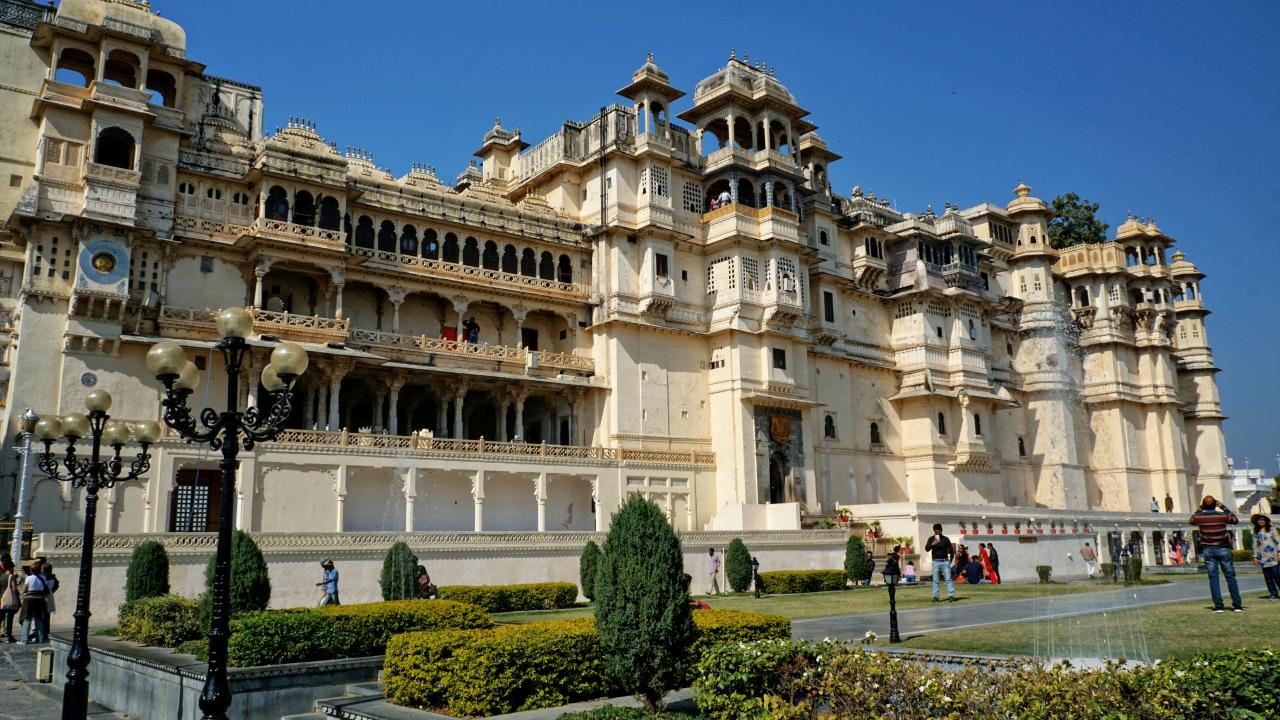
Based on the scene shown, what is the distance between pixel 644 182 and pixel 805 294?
32.0ft

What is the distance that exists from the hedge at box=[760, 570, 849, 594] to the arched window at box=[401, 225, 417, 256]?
771 inches

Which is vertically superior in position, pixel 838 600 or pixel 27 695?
pixel 838 600

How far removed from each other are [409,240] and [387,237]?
Result: 1.08 metres

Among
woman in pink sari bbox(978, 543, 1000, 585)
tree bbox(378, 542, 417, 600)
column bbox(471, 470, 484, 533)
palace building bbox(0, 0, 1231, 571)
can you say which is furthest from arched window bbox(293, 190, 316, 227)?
woman in pink sari bbox(978, 543, 1000, 585)

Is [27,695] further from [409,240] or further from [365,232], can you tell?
[409,240]

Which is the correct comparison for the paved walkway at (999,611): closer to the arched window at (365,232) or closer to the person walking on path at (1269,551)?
the person walking on path at (1269,551)

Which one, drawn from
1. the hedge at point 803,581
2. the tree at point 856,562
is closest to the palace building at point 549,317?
the tree at point 856,562

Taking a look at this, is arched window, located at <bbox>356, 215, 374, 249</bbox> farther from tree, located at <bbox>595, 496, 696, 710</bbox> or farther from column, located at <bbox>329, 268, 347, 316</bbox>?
tree, located at <bbox>595, 496, 696, 710</bbox>

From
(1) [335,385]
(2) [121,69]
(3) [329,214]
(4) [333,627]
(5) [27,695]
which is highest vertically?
(2) [121,69]

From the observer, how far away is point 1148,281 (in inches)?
2815

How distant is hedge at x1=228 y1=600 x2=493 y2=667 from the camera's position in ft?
46.8

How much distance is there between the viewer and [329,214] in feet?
124

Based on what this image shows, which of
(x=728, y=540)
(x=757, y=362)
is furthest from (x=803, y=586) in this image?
(x=757, y=362)

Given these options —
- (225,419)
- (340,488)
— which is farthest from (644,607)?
(340,488)
